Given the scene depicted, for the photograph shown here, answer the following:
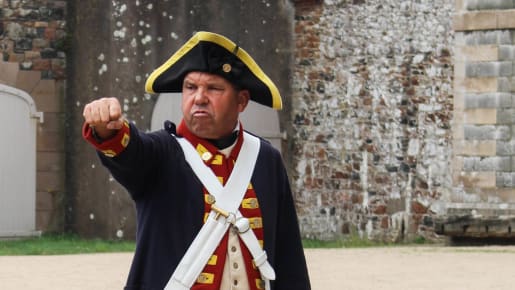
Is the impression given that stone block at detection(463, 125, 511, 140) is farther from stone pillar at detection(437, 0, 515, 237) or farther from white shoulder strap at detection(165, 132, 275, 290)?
white shoulder strap at detection(165, 132, 275, 290)

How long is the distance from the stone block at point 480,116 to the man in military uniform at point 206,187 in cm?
1074

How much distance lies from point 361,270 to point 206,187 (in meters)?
6.95

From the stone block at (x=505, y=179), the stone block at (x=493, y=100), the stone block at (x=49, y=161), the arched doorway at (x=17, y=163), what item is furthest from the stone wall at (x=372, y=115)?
the arched doorway at (x=17, y=163)

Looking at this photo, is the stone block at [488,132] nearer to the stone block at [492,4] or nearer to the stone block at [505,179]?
the stone block at [505,179]

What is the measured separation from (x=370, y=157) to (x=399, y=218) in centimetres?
87

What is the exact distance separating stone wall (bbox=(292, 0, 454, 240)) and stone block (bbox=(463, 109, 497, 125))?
713 mm

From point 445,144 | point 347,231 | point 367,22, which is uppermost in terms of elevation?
point 367,22

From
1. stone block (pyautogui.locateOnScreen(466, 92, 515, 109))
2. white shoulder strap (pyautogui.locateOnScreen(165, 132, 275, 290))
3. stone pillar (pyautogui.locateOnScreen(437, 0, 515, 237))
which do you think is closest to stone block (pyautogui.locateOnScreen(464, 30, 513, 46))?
stone pillar (pyautogui.locateOnScreen(437, 0, 515, 237))

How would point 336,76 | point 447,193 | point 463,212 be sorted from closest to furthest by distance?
point 463,212 → point 447,193 → point 336,76

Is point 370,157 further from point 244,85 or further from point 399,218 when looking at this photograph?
point 244,85

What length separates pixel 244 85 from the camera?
4.42m

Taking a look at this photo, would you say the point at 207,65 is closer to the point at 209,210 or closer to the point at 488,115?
the point at 209,210

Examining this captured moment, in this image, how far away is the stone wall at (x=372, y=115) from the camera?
1608 cm

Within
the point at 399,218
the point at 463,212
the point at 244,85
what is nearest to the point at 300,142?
the point at 399,218
